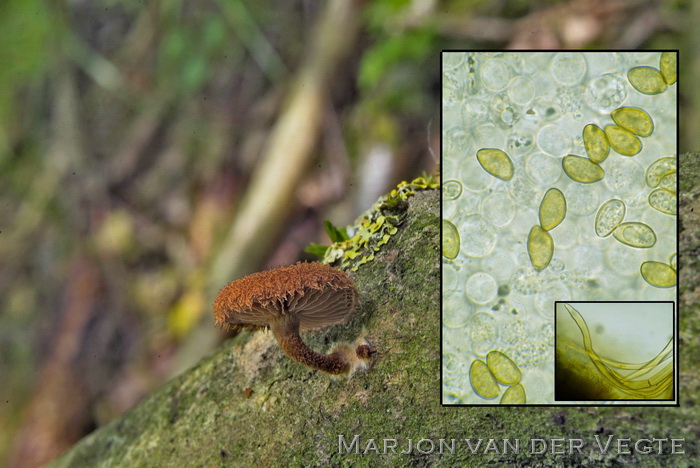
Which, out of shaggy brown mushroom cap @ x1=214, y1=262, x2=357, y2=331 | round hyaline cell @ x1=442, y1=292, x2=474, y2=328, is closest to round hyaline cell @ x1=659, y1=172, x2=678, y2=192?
round hyaline cell @ x1=442, y1=292, x2=474, y2=328

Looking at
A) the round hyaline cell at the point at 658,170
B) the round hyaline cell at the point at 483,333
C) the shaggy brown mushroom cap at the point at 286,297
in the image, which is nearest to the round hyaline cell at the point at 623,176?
the round hyaline cell at the point at 658,170

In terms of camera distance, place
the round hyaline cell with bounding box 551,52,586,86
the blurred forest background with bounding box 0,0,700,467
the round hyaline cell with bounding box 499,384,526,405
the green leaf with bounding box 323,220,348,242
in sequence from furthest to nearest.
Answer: the blurred forest background with bounding box 0,0,700,467
the green leaf with bounding box 323,220,348,242
the round hyaline cell with bounding box 551,52,586,86
the round hyaline cell with bounding box 499,384,526,405

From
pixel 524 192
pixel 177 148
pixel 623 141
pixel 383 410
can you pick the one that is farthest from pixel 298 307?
pixel 177 148

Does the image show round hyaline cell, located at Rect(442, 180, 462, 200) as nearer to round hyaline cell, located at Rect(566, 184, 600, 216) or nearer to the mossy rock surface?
the mossy rock surface

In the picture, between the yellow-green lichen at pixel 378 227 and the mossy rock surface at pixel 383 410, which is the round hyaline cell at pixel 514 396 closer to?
the mossy rock surface at pixel 383 410

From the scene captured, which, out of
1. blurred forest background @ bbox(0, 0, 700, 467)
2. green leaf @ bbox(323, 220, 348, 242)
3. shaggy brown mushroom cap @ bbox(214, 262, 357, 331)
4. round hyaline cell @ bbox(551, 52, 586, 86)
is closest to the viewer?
shaggy brown mushroom cap @ bbox(214, 262, 357, 331)
